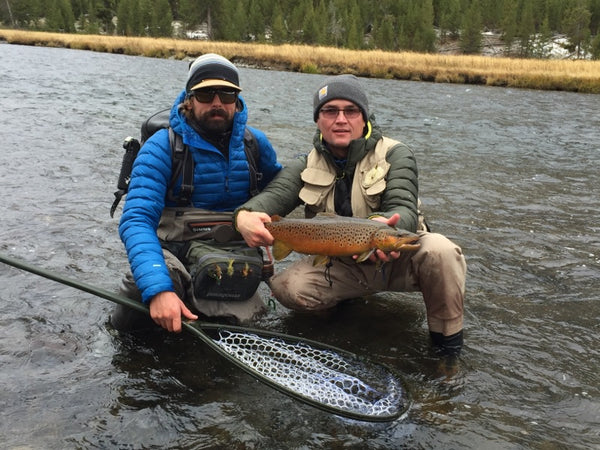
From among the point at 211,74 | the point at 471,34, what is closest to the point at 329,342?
the point at 211,74

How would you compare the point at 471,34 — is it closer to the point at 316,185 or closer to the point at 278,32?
the point at 278,32

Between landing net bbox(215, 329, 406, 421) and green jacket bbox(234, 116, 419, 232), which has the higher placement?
green jacket bbox(234, 116, 419, 232)

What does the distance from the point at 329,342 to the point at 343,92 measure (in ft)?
6.30

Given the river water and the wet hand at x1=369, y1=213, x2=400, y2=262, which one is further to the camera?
the wet hand at x1=369, y1=213, x2=400, y2=262

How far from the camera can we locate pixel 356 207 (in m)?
4.21

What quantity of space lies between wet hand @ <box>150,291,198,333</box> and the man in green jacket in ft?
2.39

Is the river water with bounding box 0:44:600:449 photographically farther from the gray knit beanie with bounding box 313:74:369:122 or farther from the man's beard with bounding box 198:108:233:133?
the gray knit beanie with bounding box 313:74:369:122

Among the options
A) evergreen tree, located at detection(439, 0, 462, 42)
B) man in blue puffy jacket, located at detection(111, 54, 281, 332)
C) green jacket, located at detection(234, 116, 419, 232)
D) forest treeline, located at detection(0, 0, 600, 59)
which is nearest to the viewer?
man in blue puffy jacket, located at detection(111, 54, 281, 332)

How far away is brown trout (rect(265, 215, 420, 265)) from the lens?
3.56 m

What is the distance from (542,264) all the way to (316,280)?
2.95m

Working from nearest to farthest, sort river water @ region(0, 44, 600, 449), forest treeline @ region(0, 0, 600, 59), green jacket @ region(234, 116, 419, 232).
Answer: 1. river water @ region(0, 44, 600, 449)
2. green jacket @ region(234, 116, 419, 232)
3. forest treeline @ region(0, 0, 600, 59)

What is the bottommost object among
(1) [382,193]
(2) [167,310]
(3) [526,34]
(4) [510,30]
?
(2) [167,310]

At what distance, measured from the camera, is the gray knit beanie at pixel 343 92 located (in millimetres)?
4109

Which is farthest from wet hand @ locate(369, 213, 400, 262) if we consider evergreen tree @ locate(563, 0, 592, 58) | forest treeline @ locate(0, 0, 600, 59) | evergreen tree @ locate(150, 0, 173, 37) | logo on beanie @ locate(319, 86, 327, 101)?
evergreen tree @ locate(150, 0, 173, 37)
